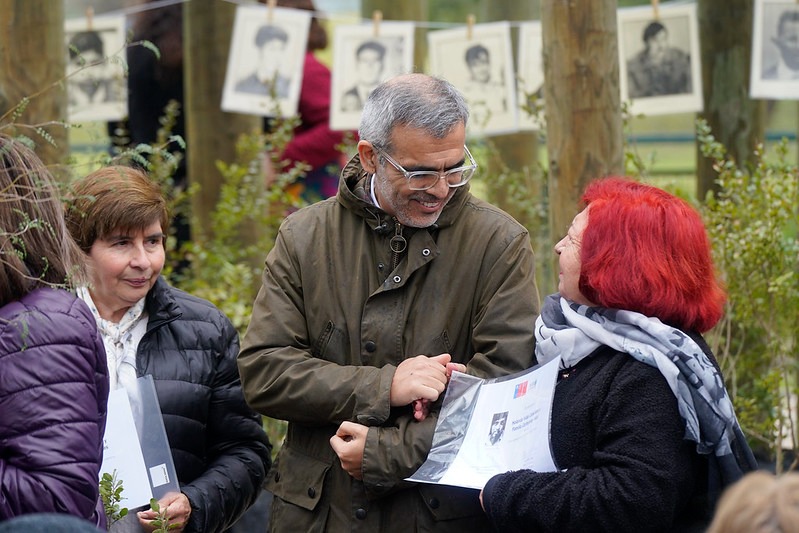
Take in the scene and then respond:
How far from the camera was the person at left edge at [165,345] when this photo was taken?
3498 millimetres

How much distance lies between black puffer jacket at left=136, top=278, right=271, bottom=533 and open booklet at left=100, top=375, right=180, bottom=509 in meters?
0.12

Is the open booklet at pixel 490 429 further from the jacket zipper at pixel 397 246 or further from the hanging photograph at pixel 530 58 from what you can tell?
the hanging photograph at pixel 530 58

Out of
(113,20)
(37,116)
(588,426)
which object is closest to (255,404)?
(588,426)

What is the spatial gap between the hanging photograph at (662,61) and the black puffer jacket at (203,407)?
10.2 ft

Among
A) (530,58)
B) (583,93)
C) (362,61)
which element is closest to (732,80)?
(530,58)

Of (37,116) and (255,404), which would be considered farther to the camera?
(37,116)

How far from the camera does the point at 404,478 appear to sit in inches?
123

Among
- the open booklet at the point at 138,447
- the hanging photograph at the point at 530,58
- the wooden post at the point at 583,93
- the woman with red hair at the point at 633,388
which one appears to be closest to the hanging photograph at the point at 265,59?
the hanging photograph at the point at 530,58

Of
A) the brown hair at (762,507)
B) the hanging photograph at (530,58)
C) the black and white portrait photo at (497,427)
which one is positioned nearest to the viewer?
the brown hair at (762,507)

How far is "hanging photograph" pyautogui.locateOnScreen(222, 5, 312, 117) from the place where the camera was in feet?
21.6

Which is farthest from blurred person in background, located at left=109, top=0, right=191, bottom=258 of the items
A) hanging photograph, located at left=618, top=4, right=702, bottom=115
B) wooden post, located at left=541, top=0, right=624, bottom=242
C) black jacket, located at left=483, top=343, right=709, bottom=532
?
black jacket, located at left=483, top=343, right=709, bottom=532

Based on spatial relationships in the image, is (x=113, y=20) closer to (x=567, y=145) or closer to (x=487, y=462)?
(x=567, y=145)

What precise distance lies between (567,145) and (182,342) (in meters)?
1.87

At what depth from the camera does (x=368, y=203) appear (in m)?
3.36
